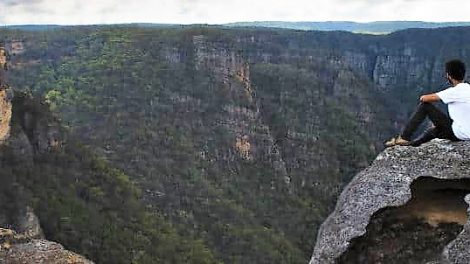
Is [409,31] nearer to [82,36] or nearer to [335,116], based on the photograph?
[335,116]

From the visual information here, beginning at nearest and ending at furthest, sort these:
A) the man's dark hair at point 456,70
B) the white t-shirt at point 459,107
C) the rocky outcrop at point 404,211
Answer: the rocky outcrop at point 404,211, the white t-shirt at point 459,107, the man's dark hair at point 456,70

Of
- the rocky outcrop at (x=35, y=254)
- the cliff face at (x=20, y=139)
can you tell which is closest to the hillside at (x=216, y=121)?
the cliff face at (x=20, y=139)

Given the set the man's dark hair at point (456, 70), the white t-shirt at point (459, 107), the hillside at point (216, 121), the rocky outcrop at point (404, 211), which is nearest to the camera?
the rocky outcrop at point (404, 211)

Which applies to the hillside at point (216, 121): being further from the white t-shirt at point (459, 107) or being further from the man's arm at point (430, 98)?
the white t-shirt at point (459, 107)

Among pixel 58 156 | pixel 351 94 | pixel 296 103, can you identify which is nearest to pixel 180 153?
pixel 58 156

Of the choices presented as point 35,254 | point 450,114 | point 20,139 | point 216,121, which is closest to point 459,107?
point 450,114

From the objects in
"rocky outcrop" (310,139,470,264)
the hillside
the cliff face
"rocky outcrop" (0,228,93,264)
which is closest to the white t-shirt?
"rocky outcrop" (310,139,470,264)

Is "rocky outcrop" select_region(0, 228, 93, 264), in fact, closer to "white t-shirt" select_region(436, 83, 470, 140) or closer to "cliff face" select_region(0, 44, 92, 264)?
"cliff face" select_region(0, 44, 92, 264)
